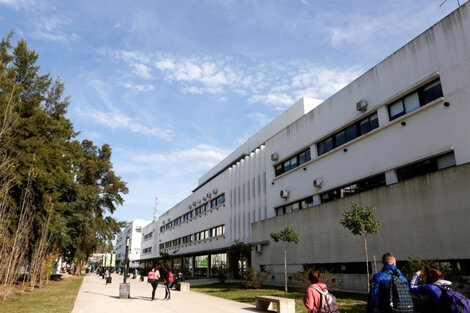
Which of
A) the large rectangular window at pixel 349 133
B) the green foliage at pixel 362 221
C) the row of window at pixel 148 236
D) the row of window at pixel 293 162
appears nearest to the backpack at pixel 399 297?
the green foliage at pixel 362 221

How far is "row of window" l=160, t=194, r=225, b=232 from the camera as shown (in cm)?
3989

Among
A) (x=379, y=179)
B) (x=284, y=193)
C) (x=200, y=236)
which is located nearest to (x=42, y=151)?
(x=284, y=193)

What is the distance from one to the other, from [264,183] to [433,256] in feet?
56.7

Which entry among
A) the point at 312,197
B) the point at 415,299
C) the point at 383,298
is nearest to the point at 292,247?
the point at 312,197

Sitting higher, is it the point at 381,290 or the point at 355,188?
the point at 355,188

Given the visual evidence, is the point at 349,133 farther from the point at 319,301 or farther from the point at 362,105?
the point at 319,301

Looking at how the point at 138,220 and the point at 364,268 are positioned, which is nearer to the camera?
the point at 364,268

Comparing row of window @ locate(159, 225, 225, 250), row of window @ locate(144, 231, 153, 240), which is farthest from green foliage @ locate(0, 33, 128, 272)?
row of window @ locate(144, 231, 153, 240)

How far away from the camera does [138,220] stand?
110312 millimetres

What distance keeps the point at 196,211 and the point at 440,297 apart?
143 ft

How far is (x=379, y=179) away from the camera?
707 inches

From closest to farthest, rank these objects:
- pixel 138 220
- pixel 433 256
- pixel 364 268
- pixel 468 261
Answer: pixel 468 261 → pixel 433 256 → pixel 364 268 → pixel 138 220

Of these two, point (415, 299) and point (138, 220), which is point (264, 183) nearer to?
point (415, 299)

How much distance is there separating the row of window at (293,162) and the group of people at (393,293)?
18897 mm
